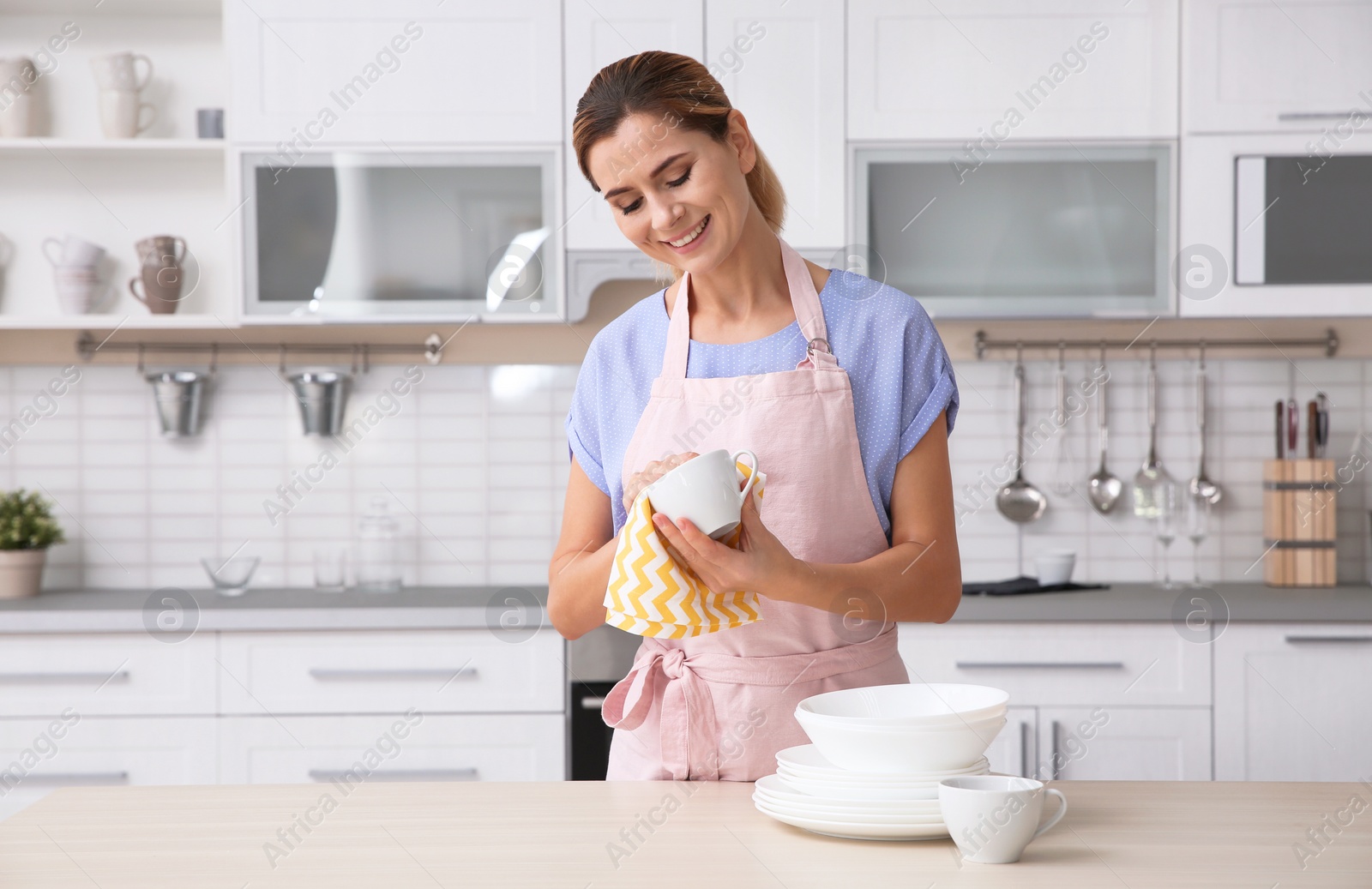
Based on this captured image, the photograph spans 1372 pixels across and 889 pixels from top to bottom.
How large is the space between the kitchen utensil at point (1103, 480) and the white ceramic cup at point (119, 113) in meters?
2.35

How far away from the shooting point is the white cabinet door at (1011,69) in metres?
2.58

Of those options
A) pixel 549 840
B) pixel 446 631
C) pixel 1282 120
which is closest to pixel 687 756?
pixel 549 840

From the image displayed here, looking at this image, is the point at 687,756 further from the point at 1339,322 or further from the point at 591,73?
the point at 1339,322

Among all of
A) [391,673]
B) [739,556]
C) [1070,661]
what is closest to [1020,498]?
[1070,661]

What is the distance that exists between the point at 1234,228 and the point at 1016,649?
106cm

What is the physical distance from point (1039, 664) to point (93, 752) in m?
1.94

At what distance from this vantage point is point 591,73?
260 cm

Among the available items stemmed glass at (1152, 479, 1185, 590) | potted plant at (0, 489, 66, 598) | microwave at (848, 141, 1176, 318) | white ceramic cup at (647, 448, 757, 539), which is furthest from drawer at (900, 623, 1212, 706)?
potted plant at (0, 489, 66, 598)

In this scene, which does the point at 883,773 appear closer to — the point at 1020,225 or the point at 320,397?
the point at 1020,225

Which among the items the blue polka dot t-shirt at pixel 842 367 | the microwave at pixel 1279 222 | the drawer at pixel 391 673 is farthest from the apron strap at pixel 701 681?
the microwave at pixel 1279 222

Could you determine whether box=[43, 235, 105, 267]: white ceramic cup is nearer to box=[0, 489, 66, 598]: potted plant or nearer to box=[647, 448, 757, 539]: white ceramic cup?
box=[0, 489, 66, 598]: potted plant

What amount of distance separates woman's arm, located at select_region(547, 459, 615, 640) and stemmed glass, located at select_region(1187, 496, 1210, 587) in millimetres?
1912

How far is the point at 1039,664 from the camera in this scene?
2.40m

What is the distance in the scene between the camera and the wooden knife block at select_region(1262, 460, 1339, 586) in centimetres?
268
